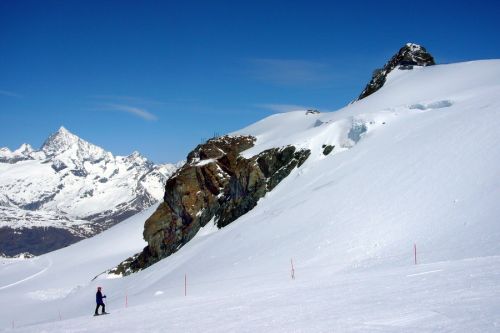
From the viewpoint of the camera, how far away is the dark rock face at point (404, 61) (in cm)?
7038

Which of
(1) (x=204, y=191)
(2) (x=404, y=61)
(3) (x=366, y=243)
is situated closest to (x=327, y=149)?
(1) (x=204, y=191)

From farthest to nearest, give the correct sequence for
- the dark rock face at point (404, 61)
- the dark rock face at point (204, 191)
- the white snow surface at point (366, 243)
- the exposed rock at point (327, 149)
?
the dark rock face at point (404, 61), the dark rock face at point (204, 191), the exposed rock at point (327, 149), the white snow surface at point (366, 243)

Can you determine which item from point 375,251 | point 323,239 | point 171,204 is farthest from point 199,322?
point 171,204

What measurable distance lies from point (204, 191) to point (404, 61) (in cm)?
3618

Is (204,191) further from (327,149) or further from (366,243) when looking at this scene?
(366,243)

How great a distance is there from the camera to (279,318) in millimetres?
14125

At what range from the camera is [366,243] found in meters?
25.4

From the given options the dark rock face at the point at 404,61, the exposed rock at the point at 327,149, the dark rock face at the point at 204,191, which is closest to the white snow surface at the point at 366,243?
the exposed rock at the point at 327,149

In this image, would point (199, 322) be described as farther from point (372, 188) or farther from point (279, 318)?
point (372, 188)

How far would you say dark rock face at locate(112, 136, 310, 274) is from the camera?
53.6 metres

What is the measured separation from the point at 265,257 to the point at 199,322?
1517 centimetres

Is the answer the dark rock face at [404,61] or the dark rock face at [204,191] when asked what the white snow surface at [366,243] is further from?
the dark rock face at [404,61]

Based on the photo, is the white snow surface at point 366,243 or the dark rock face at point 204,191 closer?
the white snow surface at point 366,243

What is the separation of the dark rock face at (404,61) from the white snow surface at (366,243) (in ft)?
27.7
